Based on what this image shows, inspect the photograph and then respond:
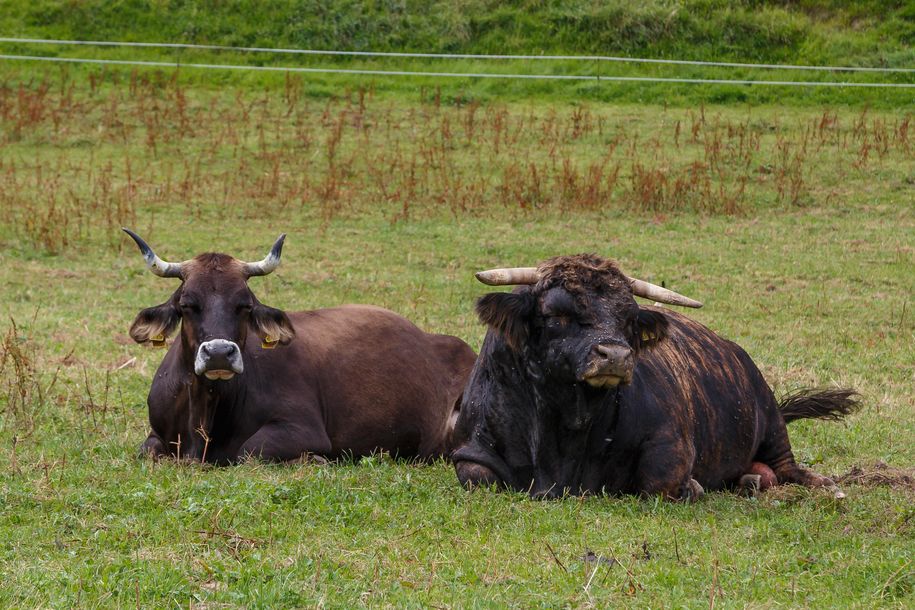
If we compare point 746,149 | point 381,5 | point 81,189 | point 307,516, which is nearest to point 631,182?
point 746,149

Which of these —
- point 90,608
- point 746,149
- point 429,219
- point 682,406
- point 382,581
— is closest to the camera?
point 90,608

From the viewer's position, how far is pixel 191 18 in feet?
102

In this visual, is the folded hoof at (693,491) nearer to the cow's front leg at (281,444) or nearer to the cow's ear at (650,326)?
the cow's ear at (650,326)

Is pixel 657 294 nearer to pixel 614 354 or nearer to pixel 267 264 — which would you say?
pixel 614 354

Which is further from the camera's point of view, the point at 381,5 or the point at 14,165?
the point at 381,5

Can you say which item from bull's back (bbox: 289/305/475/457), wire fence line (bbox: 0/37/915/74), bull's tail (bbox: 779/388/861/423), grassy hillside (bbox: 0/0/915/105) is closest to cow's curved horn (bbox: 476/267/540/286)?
bull's back (bbox: 289/305/475/457)

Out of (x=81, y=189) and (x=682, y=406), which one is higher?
(x=682, y=406)

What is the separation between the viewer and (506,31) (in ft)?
101

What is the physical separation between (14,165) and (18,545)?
16979 mm

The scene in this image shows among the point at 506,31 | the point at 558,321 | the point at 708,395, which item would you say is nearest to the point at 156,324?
the point at 558,321

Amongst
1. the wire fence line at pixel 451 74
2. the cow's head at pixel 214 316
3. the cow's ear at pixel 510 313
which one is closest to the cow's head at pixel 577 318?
the cow's ear at pixel 510 313

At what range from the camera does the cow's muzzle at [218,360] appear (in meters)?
8.55

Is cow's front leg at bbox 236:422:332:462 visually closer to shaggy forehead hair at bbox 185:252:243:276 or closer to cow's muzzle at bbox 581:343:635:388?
shaggy forehead hair at bbox 185:252:243:276

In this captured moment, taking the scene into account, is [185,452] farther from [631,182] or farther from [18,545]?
[631,182]
